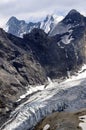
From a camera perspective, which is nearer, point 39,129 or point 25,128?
point 39,129

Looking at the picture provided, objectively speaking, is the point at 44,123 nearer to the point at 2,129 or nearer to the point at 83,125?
the point at 83,125

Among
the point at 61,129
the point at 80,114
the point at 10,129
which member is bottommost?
the point at 61,129

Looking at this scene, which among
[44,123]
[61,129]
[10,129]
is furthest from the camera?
[10,129]

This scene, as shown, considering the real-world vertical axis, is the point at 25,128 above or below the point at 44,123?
above

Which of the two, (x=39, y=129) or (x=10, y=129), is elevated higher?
(x=10, y=129)

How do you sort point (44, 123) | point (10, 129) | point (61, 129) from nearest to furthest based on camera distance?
point (61, 129)
point (44, 123)
point (10, 129)

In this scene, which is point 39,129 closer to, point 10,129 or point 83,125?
point 83,125

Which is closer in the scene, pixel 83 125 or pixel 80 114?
pixel 83 125

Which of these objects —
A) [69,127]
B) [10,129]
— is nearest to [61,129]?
[69,127]

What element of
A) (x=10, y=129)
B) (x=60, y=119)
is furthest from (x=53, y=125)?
(x=10, y=129)
